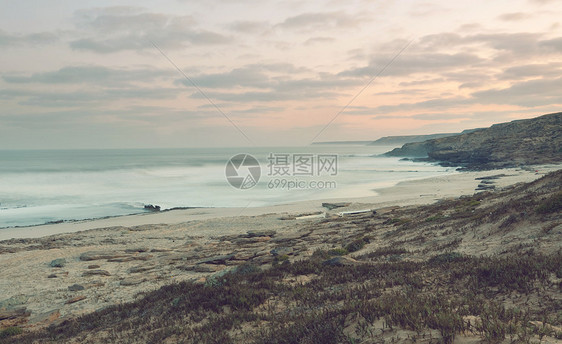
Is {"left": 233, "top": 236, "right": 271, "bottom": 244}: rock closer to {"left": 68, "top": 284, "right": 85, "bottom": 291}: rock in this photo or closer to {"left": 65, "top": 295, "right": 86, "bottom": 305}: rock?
{"left": 68, "top": 284, "right": 85, "bottom": 291}: rock

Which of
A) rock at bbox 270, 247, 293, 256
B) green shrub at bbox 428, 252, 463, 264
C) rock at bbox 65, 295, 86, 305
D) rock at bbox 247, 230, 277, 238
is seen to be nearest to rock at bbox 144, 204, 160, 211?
rock at bbox 247, 230, 277, 238

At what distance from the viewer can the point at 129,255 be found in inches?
804

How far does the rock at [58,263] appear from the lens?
18828 mm

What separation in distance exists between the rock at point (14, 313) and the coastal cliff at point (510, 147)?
77805 millimetres

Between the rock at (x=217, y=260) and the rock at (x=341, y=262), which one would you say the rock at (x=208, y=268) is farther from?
the rock at (x=341, y=262)

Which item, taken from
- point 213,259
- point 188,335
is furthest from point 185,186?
point 188,335

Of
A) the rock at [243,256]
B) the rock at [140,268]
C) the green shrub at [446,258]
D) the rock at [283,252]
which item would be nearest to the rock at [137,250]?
the rock at [140,268]

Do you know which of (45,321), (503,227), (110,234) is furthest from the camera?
(110,234)

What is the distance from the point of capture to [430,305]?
19.7 feet

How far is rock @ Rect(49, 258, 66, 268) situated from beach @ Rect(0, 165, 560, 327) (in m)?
0.05

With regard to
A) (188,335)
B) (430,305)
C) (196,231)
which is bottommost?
(196,231)

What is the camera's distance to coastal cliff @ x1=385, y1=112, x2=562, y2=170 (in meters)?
75.2

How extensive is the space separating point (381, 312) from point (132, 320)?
649 cm

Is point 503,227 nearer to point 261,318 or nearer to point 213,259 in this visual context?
point 261,318
